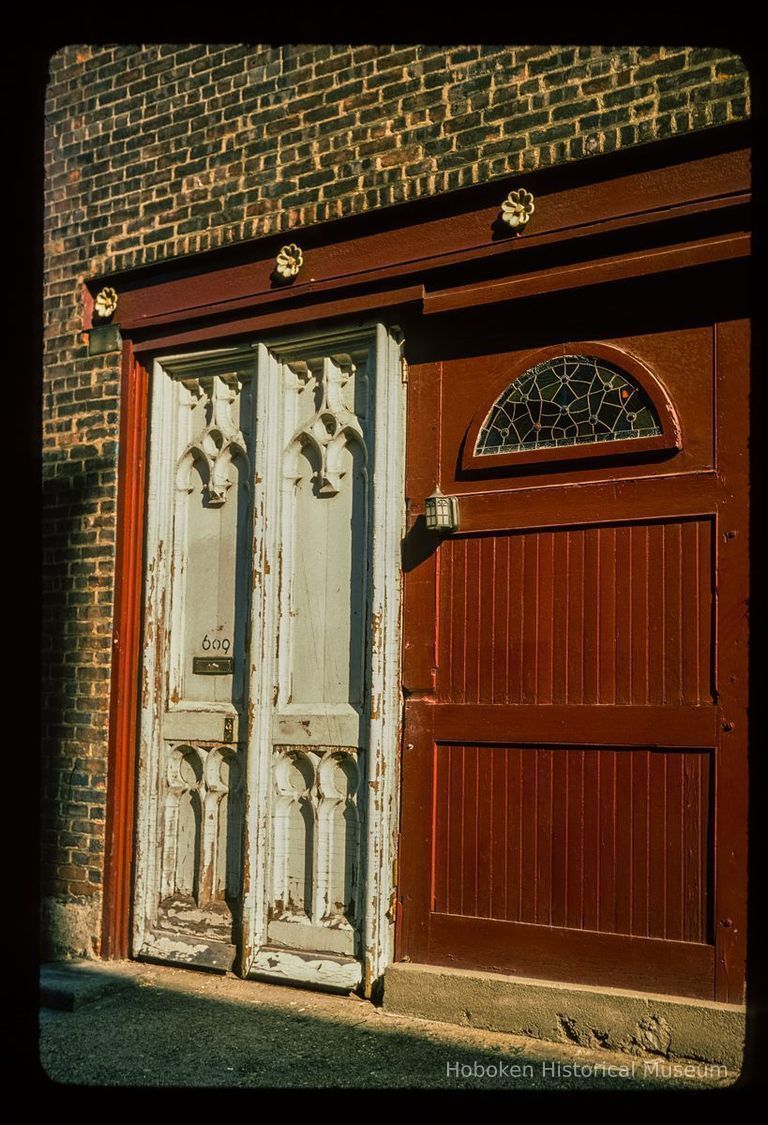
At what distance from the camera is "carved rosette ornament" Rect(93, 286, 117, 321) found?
7.39m

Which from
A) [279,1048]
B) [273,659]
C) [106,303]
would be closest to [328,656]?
[273,659]

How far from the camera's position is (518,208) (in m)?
5.76

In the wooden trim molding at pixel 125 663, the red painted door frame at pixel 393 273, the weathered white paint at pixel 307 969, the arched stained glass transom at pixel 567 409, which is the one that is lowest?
the weathered white paint at pixel 307 969

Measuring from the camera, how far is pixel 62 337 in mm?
7578

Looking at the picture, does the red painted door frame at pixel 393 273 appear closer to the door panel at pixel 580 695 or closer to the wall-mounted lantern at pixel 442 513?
the door panel at pixel 580 695

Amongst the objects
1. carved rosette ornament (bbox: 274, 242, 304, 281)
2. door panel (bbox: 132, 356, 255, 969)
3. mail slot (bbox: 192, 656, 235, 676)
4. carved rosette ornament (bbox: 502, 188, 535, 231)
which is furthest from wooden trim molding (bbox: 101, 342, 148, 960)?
carved rosette ornament (bbox: 502, 188, 535, 231)

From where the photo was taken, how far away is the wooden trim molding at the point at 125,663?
697 centimetres

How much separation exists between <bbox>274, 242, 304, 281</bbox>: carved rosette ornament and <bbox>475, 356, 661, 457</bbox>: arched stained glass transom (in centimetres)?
140

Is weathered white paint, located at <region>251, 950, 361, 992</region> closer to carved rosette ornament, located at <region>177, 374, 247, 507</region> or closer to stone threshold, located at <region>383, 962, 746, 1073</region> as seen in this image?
stone threshold, located at <region>383, 962, 746, 1073</region>

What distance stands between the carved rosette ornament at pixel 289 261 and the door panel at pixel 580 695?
94 centimetres

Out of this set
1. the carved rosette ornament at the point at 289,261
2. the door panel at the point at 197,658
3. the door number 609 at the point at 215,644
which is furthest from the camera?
the door number 609 at the point at 215,644

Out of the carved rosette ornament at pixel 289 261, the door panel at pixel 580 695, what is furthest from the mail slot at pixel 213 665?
the carved rosette ornament at pixel 289 261

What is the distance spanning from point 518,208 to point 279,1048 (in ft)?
12.5

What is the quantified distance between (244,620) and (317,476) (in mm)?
878
